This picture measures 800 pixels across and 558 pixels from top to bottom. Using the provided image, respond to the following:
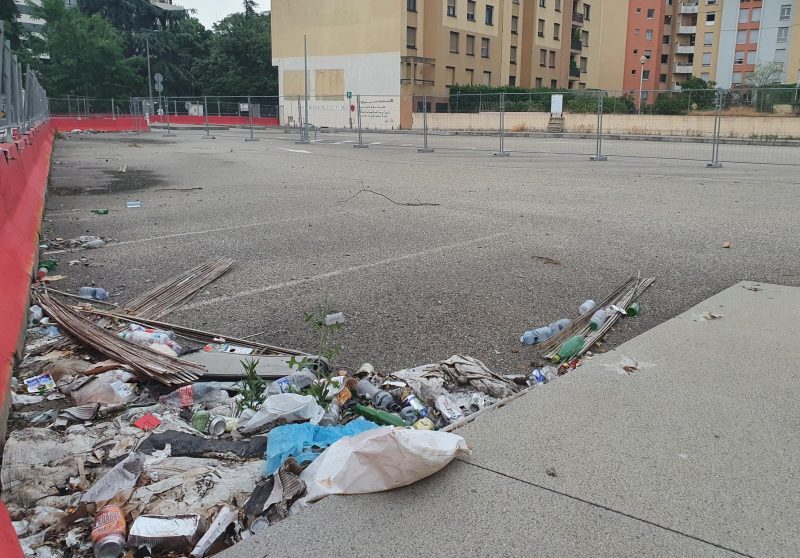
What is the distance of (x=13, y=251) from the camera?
17.1 feet

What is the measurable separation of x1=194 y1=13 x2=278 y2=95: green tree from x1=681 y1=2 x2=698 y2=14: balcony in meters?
64.3

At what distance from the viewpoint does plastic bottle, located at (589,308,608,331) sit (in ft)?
16.2

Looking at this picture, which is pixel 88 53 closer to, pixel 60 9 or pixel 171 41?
pixel 60 9

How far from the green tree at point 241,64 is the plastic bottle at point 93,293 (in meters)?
72.0

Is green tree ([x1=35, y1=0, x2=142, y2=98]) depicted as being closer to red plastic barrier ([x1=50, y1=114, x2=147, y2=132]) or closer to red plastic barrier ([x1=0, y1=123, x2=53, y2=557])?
red plastic barrier ([x1=50, y1=114, x2=147, y2=132])

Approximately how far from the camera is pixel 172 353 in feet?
14.2

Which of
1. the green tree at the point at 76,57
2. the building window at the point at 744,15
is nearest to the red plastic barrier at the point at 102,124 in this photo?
the green tree at the point at 76,57

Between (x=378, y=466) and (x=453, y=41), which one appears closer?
(x=378, y=466)

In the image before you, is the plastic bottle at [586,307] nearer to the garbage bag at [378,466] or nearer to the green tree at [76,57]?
the garbage bag at [378,466]

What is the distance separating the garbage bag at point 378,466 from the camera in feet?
8.99

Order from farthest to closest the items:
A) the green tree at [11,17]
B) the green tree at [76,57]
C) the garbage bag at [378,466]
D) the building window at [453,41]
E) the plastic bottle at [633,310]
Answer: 1. the green tree at [76,57]
2. the building window at [453,41]
3. the green tree at [11,17]
4. the plastic bottle at [633,310]
5. the garbage bag at [378,466]

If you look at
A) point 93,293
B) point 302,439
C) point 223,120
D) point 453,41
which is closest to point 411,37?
point 453,41

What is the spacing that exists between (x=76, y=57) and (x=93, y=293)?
2611 inches

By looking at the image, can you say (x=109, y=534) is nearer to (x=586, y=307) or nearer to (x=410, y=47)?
(x=586, y=307)
